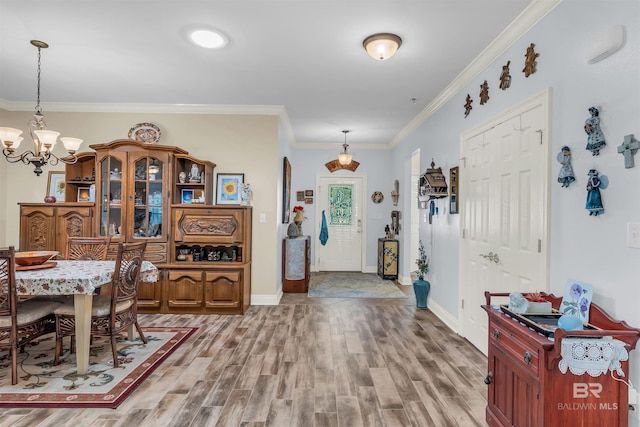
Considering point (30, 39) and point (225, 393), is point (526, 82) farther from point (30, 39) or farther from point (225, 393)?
point (30, 39)

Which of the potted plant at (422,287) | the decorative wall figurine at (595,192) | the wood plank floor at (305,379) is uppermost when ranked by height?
the decorative wall figurine at (595,192)

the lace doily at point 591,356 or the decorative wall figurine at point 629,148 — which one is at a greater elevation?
the decorative wall figurine at point 629,148

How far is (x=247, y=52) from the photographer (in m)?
3.15

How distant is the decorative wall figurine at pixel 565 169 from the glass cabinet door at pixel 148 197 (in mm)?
4051

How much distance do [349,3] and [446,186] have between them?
241 centimetres

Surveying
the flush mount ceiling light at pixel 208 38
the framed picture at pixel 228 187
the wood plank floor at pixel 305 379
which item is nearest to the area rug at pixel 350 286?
the wood plank floor at pixel 305 379

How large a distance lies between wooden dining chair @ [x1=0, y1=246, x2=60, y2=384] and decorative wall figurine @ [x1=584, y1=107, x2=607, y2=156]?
3.62 meters

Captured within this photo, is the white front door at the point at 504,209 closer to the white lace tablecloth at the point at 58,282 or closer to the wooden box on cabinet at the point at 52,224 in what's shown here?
the white lace tablecloth at the point at 58,282

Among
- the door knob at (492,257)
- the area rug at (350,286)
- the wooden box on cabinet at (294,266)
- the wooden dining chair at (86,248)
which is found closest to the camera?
the door knob at (492,257)

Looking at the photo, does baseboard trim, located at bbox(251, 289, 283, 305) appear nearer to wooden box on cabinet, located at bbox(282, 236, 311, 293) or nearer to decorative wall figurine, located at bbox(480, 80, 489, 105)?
wooden box on cabinet, located at bbox(282, 236, 311, 293)

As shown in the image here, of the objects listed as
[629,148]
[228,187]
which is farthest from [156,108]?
[629,148]

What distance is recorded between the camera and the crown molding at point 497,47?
2.34 meters

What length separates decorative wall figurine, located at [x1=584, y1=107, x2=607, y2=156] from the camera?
1.83 m

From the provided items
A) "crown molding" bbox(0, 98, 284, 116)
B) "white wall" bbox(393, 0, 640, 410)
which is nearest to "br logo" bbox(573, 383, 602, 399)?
"white wall" bbox(393, 0, 640, 410)
